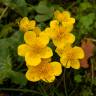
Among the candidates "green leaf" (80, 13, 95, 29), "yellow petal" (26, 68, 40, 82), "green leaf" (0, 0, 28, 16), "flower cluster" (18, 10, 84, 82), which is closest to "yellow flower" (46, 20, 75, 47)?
"flower cluster" (18, 10, 84, 82)

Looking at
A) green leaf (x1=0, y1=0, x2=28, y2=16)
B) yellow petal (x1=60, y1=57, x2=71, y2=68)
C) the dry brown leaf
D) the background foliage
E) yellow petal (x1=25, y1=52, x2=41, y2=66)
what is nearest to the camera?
yellow petal (x1=25, y1=52, x2=41, y2=66)

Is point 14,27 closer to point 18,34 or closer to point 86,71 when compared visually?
point 18,34

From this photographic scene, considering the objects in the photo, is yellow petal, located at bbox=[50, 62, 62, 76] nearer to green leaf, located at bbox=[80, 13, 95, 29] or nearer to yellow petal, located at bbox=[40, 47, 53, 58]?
yellow petal, located at bbox=[40, 47, 53, 58]

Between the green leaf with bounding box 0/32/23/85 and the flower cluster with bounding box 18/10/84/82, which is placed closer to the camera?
the flower cluster with bounding box 18/10/84/82

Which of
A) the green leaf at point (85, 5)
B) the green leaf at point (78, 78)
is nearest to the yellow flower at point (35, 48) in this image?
the green leaf at point (78, 78)

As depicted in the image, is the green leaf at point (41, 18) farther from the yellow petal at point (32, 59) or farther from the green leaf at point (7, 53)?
the yellow petal at point (32, 59)

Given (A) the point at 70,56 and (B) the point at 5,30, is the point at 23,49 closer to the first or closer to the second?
(A) the point at 70,56

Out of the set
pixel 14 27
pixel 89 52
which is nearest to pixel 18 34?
pixel 14 27
